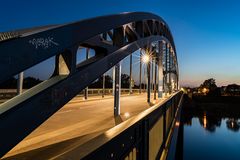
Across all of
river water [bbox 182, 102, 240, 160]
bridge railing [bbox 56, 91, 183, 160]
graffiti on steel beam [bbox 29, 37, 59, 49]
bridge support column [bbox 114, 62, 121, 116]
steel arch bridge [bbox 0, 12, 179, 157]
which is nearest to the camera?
bridge railing [bbox 56, 91, 183, 160]

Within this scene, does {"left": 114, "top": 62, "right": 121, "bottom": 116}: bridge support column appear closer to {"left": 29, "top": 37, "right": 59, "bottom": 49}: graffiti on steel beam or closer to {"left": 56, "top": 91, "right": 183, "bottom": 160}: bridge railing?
{"left": 56, "top": 91, "right": 183, "bottom": 160}: bridge railing

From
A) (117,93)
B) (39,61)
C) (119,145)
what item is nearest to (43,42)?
(39,61)

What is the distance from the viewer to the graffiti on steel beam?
3105 millimetres

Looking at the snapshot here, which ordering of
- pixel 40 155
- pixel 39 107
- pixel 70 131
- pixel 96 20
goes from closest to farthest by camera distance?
pixel 39 107, pixel 40 155, pixel 96 20, pixel 70 131

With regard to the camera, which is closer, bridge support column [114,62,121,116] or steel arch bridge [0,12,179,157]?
steel arch bridge [0,12,179,157]

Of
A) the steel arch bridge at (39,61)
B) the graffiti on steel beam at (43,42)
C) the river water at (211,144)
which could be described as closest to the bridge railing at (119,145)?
the steel arch bridge at (39,61)

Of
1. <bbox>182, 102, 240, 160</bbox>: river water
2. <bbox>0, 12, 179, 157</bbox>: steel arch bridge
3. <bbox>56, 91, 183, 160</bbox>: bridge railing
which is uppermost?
<bbox>0, 12, 179, 157</bbox>: steel arch bridge

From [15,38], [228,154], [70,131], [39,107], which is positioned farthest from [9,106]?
[228,154]

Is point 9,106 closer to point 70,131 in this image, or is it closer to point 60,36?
point 60,36

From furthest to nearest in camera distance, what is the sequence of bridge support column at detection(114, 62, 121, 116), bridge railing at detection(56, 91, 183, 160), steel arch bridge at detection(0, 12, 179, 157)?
bridge support column at detection(114, 62, 121, 116) < steel arch bridge at detection(0, 12, 179, 157) < bridge railing at detection(56, 91, 183, 160)

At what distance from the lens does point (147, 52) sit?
59.8 ft

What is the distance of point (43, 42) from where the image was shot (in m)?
3.24

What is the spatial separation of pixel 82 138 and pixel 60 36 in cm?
289

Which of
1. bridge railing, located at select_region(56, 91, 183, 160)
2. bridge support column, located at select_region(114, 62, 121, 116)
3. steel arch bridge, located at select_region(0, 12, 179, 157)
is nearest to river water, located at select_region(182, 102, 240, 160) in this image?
bridge support column, located at select_region(114, 62, 121, 116)
